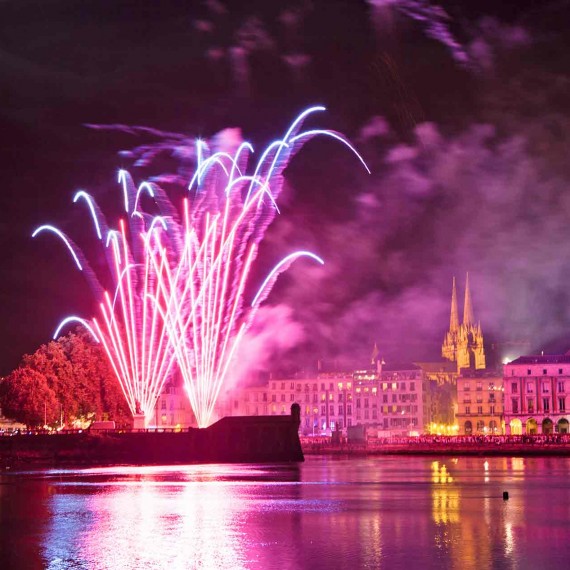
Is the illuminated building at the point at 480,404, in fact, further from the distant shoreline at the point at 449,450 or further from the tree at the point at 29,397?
the tree at the point at 29,397

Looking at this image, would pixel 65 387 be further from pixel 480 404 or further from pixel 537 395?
pixel 480 404

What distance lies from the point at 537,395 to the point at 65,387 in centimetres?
9202

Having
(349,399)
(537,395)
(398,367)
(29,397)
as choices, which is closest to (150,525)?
(29,397)

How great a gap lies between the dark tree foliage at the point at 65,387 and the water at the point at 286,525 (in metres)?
46.2

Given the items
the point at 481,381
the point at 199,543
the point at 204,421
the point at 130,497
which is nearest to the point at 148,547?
the point at 199,543

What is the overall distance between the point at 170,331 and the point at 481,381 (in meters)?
126

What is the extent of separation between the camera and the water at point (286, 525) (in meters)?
27.9

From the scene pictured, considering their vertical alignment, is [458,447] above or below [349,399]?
below

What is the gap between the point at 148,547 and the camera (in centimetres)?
3036

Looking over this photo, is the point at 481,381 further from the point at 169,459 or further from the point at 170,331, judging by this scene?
the point at 170,331

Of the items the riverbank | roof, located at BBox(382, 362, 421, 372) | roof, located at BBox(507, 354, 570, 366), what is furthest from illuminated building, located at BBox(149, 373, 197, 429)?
the riverbank

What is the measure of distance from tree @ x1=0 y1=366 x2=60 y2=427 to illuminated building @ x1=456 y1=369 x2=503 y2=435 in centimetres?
9809

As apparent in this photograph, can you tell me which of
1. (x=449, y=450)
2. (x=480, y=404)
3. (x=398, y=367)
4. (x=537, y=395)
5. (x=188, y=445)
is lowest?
(x=449, y=450)

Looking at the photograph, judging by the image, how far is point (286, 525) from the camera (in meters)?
36.0
